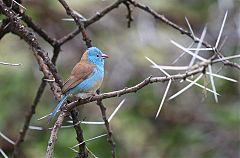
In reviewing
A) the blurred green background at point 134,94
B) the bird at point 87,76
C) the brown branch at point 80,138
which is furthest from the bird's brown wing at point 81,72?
the blurred green background at point 134,94

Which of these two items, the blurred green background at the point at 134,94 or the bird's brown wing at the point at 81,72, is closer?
the bird's brown wing at the point at 81,72

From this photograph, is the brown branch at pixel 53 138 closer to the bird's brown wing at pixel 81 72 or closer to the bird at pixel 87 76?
the bird at pixel 87 76

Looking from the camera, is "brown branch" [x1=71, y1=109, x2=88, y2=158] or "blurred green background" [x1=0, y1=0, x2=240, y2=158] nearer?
"brown branch" [x1=71, y1=109, x2=88, y2=158]

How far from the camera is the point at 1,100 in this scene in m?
5.05

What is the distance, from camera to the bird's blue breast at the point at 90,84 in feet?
9.01

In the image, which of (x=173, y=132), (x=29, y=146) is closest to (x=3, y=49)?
(x=29, y=146)

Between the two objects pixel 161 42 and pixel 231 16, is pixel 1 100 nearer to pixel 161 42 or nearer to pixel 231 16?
pixel 161 42

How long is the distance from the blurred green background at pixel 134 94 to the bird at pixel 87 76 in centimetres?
184

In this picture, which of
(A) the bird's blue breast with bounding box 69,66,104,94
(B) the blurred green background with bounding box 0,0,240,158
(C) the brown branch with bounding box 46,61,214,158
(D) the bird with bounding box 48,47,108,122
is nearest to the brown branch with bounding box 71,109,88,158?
(C) the brown branch with bounding box 46,61,214,158

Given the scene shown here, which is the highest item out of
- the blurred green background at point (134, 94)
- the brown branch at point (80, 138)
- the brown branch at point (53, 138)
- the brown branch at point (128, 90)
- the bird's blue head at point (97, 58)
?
the brown branch at point (128, 90)

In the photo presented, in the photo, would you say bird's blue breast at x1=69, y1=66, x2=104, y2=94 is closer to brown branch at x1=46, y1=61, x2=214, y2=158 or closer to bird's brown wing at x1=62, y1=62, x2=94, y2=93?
bird's brown wing at x1=62, y1=62, x2=94, y2=93

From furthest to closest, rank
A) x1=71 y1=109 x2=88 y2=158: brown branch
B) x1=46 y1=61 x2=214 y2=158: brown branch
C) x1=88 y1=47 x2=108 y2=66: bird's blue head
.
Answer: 1. x1=88 y1=47 x2=108 y2=66: bird's blue head
2. x1=71 y1=109 x2=88 y2=158: brown branch
3. x1=46 y1=61 x2=214 y2=158: brown branch

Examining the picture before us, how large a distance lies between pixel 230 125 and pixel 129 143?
100 centimetres

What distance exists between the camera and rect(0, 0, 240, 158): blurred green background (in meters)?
5.04
